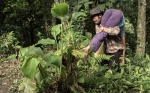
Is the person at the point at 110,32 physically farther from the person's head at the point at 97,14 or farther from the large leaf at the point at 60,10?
the large leaf at the point at 60,10

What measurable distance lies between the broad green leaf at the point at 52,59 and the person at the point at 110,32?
2.11ft

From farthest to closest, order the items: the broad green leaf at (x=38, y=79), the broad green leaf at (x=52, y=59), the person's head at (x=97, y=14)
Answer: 1. the person's head at (x=97, y=14)
2. the broad green leaf at (x=38, y=79)
3. the broad green leaf at (x=52, y=59)

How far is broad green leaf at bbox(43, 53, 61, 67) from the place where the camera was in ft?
12.0

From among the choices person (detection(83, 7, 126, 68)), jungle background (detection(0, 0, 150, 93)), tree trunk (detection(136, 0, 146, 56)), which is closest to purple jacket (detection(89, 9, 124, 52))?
person (detection(83, 7, 126, 68))

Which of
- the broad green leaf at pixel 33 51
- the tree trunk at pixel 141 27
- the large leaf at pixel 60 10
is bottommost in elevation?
the tree trunk at pixel 141 27

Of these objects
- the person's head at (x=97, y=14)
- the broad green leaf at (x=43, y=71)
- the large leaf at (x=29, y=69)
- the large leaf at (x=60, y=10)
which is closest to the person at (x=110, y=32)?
the person's head at (x=97, y=14)

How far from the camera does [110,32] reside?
15.3 feet

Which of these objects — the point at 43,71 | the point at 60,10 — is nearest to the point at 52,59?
the point at 43,71

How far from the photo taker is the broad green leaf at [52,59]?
3.65 metres

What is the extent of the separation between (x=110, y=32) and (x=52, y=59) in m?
1.32

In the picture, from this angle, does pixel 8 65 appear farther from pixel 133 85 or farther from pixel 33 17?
pixel 33 17

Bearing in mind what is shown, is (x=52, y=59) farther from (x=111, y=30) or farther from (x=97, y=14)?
(x=97, y=14)

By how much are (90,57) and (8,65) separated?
216 centimetres

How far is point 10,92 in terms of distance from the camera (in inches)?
177
